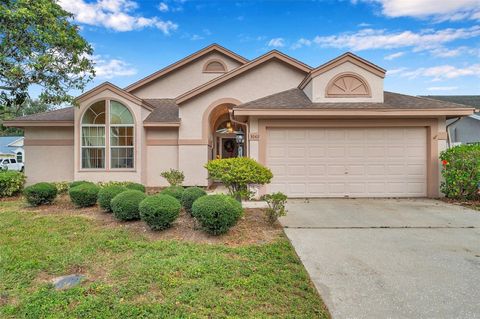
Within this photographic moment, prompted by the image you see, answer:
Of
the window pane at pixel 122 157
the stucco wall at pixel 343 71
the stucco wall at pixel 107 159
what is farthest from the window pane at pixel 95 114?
the stucco wall at pixel 343 71

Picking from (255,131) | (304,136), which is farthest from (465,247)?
(255,131)

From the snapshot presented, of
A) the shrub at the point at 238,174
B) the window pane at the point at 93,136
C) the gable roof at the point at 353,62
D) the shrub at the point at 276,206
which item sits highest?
the gable roof at the point at 353,62

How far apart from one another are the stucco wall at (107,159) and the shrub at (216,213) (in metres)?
8.00

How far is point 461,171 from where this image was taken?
8.90 meters

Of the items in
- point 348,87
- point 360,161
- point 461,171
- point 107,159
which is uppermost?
point 348,87

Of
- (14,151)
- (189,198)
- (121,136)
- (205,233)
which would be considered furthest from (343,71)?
(14,151)

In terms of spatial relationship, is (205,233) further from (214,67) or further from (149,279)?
(214,67)

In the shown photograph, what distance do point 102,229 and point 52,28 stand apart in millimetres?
8508

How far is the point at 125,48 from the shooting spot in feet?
58.9

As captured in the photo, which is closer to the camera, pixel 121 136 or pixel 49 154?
pixel 121 136

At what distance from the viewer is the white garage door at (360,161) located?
9609 millimetres

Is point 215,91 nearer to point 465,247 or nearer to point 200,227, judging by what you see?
point 200,227

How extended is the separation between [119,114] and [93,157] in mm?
2268

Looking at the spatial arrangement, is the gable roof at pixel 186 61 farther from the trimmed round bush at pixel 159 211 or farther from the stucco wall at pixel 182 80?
the trimmed round bush at pixel 159 211
